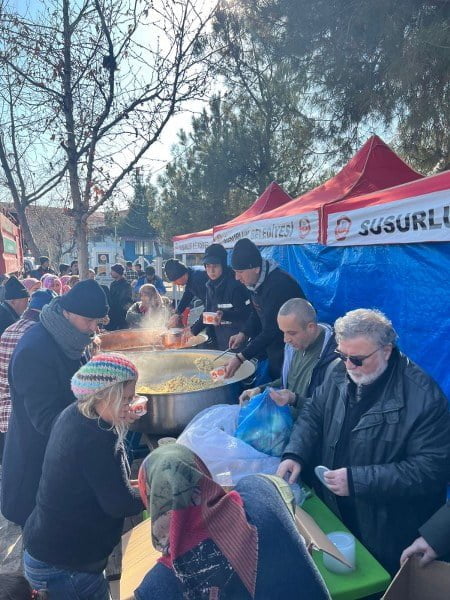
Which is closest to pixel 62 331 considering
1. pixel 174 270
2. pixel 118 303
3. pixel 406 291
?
pixel 406 291

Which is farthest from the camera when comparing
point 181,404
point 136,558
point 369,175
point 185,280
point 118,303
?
point 118,303

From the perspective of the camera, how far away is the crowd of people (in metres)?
0.94

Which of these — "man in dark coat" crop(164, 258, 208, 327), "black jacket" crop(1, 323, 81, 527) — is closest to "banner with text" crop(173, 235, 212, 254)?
"man in dark coat" crop(164, 258, 208, 327)

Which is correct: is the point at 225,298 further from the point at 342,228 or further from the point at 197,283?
the point at 342,228

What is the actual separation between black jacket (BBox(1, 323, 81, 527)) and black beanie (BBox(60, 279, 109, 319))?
187 mm

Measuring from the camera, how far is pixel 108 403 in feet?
5.32

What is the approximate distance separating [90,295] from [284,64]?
16.6 ft

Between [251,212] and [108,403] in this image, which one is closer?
[108,403]

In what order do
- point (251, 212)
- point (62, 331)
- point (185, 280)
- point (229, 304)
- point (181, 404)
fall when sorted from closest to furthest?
1. point (62, 331)
2. point (181, 404)
3. point (229, 304)
4. point (185, 280)
5. point (251, 212)

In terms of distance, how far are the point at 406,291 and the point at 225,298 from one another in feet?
6.59

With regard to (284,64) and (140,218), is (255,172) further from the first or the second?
(140,218)

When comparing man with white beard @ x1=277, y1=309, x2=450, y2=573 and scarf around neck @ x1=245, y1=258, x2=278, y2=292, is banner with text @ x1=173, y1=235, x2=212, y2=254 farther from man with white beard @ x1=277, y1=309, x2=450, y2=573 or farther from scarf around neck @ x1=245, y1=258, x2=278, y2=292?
man with white beard @ x1=277, y1=309, x2=450, y2=573

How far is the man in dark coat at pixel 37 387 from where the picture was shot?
206 centimetres

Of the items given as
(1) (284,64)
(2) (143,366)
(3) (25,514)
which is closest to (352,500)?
(3) (25,514)
